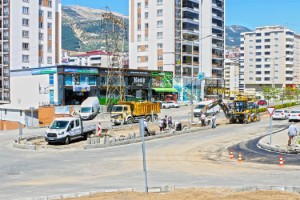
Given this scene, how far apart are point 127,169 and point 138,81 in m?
60.8

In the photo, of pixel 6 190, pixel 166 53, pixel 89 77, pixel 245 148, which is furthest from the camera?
pixel 166 53

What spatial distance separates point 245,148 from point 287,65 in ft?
461

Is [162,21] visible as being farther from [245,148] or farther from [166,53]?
[245,148]

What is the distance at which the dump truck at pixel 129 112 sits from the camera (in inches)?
1868

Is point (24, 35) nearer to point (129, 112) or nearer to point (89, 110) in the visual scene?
point (89, 110)

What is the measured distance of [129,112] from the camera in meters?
48.1

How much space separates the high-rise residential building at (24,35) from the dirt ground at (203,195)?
75374mm

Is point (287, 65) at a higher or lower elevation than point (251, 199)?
higher

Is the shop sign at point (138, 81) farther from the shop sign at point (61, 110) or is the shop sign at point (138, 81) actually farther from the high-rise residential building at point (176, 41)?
the shop sign at point (61, 110)

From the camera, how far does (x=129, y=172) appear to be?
843 inches

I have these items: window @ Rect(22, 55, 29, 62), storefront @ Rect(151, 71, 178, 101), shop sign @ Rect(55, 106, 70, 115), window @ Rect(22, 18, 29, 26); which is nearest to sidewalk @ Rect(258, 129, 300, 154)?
shop sign @ Rect(55, 106, 70, 115)

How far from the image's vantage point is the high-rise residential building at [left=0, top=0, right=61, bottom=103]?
87.8 m

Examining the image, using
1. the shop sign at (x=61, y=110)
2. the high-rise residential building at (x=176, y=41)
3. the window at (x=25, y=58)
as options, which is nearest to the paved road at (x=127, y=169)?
the shop sign at (x=61, y=110)

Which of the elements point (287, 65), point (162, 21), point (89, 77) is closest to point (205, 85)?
point (162, 21)
